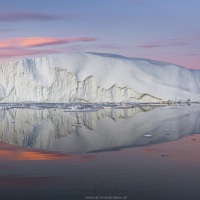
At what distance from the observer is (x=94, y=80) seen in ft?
132

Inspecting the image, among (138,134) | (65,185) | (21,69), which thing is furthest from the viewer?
(21,69)

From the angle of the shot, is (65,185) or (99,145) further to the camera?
(99,145)

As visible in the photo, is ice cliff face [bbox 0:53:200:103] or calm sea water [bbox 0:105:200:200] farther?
ice cliff face [bbox 0:53:200:103]

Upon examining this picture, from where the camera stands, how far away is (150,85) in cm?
3962

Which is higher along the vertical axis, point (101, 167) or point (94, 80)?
point (101, 167)

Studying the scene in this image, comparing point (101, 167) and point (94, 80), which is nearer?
point (101, 167)

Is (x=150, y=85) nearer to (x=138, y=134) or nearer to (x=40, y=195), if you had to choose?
(x=138, y=134)

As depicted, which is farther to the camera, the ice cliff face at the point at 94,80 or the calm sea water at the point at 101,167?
the ice cliff face at the point at 94,80

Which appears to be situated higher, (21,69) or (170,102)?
(21,69)

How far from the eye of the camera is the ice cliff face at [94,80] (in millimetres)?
39406

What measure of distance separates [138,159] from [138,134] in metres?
3.93

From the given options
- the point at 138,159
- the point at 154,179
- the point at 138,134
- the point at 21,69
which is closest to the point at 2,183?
the point at 154,179

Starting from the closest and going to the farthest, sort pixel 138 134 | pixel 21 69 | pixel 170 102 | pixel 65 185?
1. pixel 65 185
2. pixel 138 134
3. pixel 170 102
4. pixel 21 69

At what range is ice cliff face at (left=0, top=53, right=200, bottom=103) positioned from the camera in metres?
39.4
